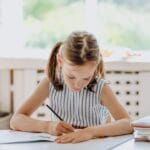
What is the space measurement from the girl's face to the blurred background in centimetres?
108

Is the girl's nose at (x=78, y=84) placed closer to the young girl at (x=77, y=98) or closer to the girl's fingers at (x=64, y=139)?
the young girl at (x=77, y=98)

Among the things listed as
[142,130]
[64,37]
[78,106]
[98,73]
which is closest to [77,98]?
[78,106]

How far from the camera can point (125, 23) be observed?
9.32ft

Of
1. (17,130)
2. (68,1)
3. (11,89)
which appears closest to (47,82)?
(17,130)

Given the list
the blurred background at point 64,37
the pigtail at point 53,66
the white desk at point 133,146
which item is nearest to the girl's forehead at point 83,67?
the pigtail at point 53,66

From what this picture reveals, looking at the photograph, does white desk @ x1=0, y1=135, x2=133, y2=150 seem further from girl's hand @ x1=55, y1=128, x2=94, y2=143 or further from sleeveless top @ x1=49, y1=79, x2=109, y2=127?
sleeveless top @ x1=49, y1=79, x2=109, y2=127

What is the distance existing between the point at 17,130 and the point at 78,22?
1.45 m

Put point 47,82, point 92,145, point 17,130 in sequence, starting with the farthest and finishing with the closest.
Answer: point 47,82, point 17,130, point 92,145

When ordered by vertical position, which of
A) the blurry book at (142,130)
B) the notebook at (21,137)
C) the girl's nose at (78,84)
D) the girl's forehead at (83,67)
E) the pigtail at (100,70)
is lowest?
the notebook at (21,137)

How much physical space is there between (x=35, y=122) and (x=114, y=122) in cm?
29

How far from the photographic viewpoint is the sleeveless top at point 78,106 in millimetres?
1828

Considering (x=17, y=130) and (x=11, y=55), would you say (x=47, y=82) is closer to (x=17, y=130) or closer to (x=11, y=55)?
(x=17, y=130)

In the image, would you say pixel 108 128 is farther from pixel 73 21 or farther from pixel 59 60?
pixel 73 21

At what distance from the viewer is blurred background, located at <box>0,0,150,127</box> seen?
268 cm
